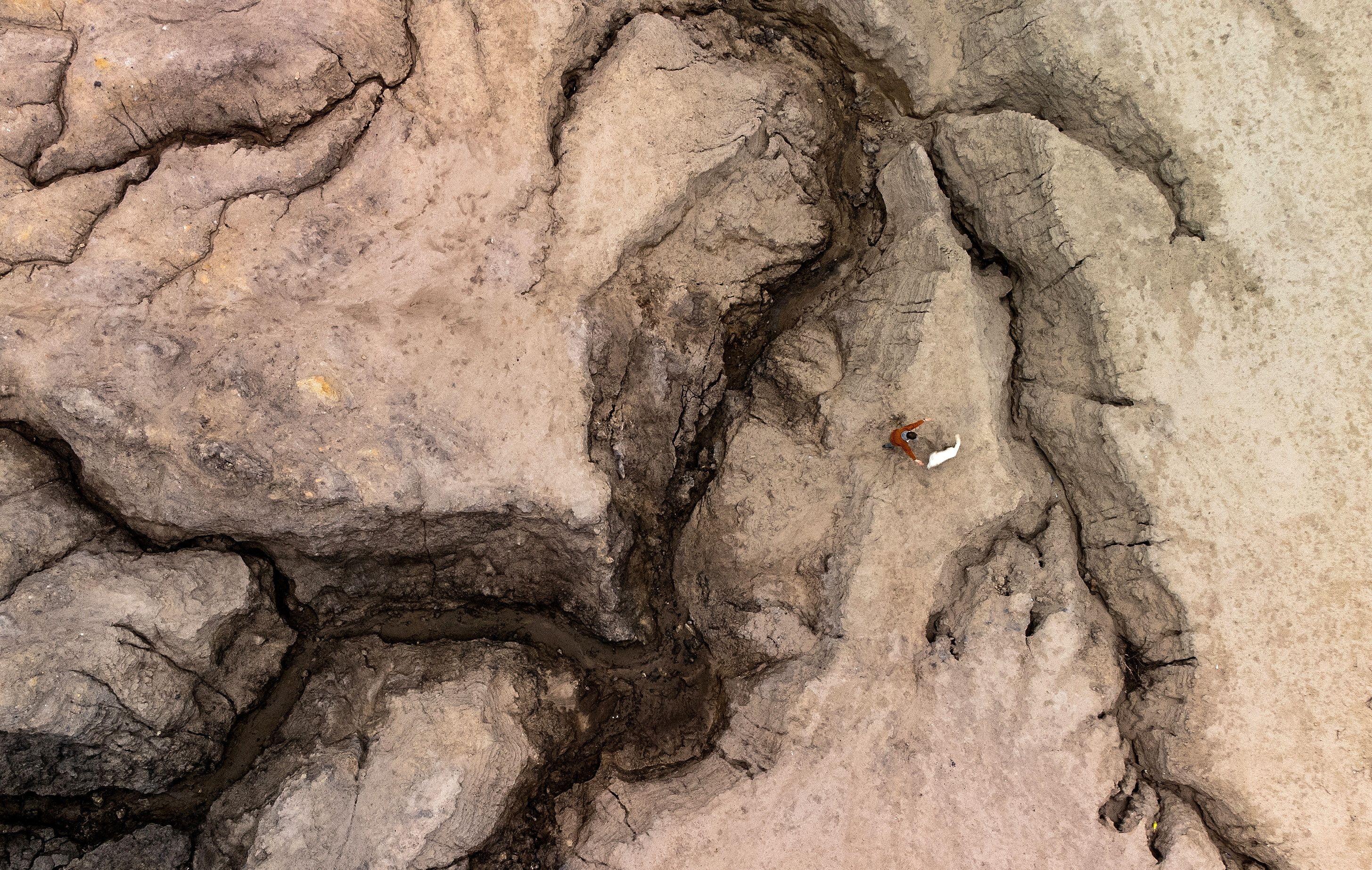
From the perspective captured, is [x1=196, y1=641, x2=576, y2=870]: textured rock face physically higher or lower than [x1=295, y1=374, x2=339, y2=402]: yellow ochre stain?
lower

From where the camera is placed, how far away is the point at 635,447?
3.77m

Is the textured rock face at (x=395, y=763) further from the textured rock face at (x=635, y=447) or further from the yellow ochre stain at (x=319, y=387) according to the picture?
the yellow ochre stain at (x=319, y=387)

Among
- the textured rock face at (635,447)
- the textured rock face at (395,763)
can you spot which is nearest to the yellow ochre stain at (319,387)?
the textured rock face at (635,447)

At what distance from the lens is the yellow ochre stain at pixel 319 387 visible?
3.29 m

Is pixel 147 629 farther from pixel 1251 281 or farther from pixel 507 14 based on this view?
pixel 1251 281

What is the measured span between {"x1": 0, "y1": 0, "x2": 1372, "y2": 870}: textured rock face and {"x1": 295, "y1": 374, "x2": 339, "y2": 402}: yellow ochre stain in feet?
0.11

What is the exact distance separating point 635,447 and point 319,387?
1432 millimetres

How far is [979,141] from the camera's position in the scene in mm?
3678

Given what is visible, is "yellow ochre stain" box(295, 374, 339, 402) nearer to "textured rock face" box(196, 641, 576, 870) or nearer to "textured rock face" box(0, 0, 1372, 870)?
"textured rock face" box(0, 0, 1372, 870)

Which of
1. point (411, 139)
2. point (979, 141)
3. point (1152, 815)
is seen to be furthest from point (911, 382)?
point (411, 139)

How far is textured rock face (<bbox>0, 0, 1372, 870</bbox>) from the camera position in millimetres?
3260

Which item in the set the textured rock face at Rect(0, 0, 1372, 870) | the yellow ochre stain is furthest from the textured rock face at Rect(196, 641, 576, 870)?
the yellow ochre stain

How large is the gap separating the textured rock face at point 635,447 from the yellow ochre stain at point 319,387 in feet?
0.11

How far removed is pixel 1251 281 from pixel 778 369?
2098 mm
